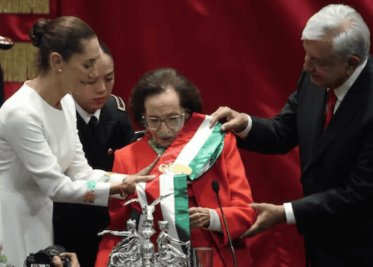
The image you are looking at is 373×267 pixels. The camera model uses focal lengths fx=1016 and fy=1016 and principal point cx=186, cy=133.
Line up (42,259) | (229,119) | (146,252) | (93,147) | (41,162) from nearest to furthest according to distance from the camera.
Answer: (42,259), (146,252), (41,162), (229,119), (93,147)

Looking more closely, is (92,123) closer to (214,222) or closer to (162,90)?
(162,90)

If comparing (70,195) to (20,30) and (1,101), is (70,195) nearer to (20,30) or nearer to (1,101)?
(1,101)

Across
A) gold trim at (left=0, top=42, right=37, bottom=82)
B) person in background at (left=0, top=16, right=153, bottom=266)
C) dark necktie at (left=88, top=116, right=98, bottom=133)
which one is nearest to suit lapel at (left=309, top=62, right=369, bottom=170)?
person in background at (left=0, top=16, right=153, bottom=266)

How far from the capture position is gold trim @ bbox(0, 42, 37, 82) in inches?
152

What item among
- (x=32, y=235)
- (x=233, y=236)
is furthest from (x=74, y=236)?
(x=233, y=236)

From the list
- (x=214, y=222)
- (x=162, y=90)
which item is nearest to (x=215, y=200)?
(x=214, y=222)

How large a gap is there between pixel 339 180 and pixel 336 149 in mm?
97

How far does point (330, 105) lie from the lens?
2896mm

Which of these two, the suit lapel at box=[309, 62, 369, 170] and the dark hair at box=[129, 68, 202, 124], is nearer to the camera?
the suit lapel at box=[309, 62, 369, 170]

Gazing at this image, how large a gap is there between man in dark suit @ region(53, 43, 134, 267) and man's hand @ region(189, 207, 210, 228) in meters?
0.50

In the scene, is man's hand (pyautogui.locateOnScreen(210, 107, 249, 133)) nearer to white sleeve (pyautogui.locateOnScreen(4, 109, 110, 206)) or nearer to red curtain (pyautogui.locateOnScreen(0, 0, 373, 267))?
white sleeve (pyautogui.locateOnScreen(4, 109, 110, 206))

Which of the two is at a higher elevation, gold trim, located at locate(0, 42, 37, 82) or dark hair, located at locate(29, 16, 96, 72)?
dark hair, located at locate(29, 16, 96, 72)

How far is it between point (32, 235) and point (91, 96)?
1.70ft

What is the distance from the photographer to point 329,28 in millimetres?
2797
